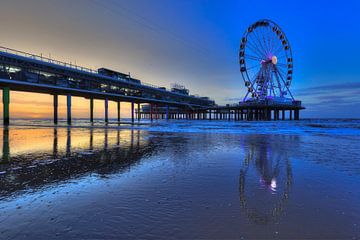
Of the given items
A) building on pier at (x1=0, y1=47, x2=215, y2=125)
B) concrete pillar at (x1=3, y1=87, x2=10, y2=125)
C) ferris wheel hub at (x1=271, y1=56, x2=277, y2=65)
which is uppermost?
ferris wheel hub at (x1=271, y1=56, x2=277, y2=65)

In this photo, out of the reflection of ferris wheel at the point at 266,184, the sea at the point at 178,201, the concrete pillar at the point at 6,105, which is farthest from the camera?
the concrete pillar at the point at 6,105

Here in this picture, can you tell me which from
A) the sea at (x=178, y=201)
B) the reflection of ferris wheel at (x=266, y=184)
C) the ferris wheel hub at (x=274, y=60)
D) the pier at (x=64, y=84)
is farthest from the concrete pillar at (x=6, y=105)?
the ferris wheel hub at (x=274, y=60)

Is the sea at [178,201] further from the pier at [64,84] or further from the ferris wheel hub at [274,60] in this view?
the ferris wheel hub at [274,60]

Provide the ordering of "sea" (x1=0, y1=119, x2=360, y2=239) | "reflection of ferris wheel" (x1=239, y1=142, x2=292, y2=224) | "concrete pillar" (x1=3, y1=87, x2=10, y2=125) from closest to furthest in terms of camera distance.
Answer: "sea" (x1=0, y1=119, x2=360, y2=239) → "reflection of ferris wheel" (x1=239, y1=142, x2=292, y2=224) → "concrete pillar" (x1=3, y1=87, x2=10, y2=125)

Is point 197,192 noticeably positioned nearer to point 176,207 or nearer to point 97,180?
point 176,207

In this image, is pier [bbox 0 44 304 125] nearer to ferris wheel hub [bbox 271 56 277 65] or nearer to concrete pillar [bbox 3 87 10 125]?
concrete pillar [bbox 3 87 10 125]

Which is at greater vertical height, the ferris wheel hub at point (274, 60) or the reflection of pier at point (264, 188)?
the ferris wheel hub at point (274, 60)

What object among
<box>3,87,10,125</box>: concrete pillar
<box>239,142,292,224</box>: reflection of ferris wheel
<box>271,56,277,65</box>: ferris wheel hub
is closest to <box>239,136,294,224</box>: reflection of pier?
<box>239,142,292,224</box>: reflection of ferris wheel

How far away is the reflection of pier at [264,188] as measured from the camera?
11.1ft

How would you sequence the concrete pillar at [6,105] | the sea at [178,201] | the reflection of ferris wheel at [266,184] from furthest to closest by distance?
the concrete pillar at [6,105]
the reflection of ferris wheel at [266,184]
the sea at [178,201]

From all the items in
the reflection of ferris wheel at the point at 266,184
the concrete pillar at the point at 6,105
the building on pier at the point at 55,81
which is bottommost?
the reflection of ferris wheel at the point at 266,184

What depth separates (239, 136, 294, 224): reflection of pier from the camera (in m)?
3.40

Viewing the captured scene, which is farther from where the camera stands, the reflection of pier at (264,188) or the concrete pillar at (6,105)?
the concrete pillar at (6,105)

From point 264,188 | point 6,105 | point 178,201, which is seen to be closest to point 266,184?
point 264,188
